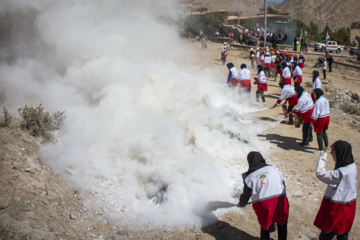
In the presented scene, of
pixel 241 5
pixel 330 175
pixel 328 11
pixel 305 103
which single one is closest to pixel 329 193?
pixel 330 175

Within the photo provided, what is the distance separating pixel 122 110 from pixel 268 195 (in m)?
3.22

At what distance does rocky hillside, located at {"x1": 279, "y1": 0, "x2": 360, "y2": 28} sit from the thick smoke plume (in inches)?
2567

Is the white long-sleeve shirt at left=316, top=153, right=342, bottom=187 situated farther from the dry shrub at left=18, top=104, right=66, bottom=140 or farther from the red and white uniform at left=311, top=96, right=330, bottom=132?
the dry shrub at left=18, top=104, right=66, bottom=140

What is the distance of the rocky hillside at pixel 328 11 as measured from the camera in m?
60.4

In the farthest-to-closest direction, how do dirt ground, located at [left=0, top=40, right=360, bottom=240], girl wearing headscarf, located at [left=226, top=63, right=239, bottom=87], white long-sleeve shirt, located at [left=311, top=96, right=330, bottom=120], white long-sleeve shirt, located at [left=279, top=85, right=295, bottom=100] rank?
girl wearing headscarf, located at [left=226, top=63, right=239, bottom=87], white long-sleeve shirt, located at [left=279, top=85, right=295, bottom=100], white long-sleeve shirt, located at [left=311, top=96, right=330, bottom=120], dirt ground, located at [left=0, top=40, right=360, bottom=240]

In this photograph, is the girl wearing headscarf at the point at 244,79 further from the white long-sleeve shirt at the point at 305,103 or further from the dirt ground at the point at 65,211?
the dirt ground at the point at 65,211

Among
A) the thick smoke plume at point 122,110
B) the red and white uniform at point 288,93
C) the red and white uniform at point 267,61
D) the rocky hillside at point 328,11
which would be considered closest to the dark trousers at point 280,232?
the thick smoke plume at point 122,110

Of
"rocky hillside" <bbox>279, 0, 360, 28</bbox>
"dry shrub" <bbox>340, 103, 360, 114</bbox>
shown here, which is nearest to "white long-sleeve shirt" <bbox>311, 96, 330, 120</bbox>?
"dry shrub" <bbox>340, 103, 360, 114</bbox>

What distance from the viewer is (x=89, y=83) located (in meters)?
5.91

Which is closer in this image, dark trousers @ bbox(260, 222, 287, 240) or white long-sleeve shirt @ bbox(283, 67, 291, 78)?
dark trousers @ bbox(260, 222, 287, 240)

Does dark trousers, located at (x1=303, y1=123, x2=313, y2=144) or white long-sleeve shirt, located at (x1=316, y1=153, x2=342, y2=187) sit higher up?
white long-sleeve shirt, located at (x1=316, y1=153, x2=342, y2=187)

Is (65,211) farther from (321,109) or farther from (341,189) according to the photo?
(321,109)

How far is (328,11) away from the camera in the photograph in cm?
6562

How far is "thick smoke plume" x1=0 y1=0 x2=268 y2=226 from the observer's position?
4191 millimetres
